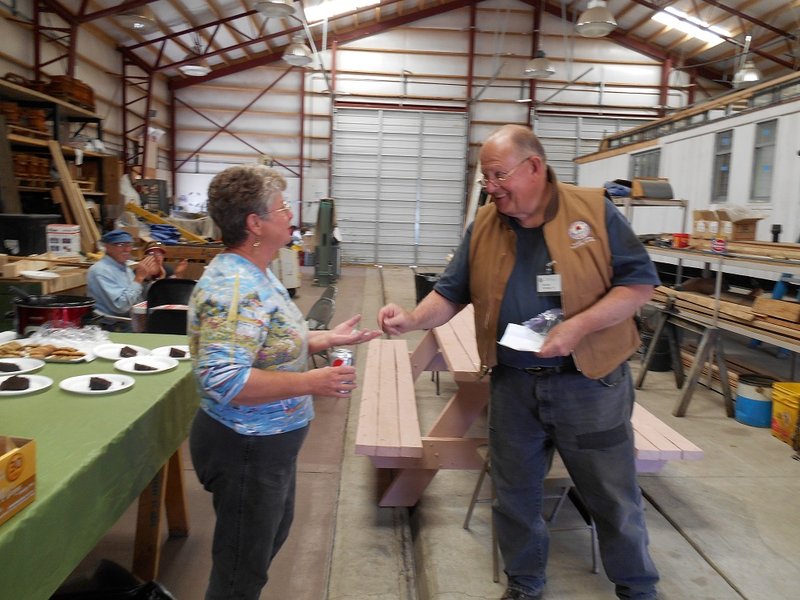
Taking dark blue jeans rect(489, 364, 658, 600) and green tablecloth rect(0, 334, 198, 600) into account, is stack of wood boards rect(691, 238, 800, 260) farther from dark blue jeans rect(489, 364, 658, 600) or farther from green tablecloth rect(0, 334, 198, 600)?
green tablecloth rect(0, 334, 198, 600)

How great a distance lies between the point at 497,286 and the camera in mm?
2203

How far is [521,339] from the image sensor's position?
200 centimetres

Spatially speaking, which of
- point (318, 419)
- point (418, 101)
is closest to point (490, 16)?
point (418, 101)

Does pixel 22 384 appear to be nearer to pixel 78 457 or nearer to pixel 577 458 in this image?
pixel 78 457

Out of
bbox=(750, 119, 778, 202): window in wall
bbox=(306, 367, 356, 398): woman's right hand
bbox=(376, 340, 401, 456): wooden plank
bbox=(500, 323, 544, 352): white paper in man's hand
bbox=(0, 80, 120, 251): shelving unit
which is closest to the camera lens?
bbox=(306, 367, 356, 398): woman's right hand

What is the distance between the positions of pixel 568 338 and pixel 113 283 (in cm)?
374

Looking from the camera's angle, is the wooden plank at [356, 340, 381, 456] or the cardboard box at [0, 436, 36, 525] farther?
the wooden plank at [356, 340, 381, 456]

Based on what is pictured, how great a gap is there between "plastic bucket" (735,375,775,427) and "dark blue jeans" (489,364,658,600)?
11.0ft

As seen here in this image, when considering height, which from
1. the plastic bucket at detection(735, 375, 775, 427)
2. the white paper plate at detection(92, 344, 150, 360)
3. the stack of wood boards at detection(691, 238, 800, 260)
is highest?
the stack of wood boards at detection(691, 238, 800, 260)

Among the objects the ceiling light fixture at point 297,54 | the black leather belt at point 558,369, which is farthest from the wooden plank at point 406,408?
the ceiling light fixture at point 297,54

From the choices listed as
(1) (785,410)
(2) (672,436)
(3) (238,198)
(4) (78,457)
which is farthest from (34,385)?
(1) (785,410)

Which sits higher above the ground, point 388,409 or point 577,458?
point 577,458

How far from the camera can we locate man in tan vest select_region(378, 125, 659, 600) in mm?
2055

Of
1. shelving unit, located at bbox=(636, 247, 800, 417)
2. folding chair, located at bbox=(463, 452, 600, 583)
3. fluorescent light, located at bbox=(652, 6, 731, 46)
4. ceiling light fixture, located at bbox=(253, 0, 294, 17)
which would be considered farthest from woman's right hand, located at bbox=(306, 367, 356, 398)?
fluorescent light, located at bbox=(652, 6, 731, 46)
